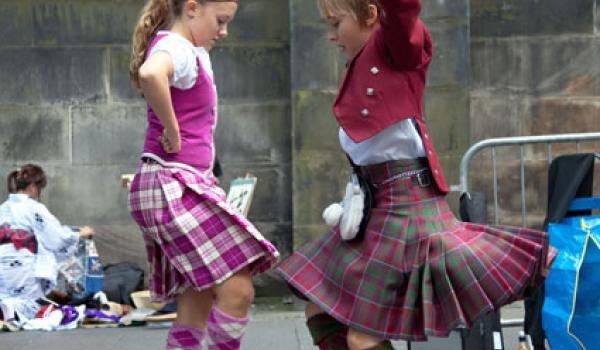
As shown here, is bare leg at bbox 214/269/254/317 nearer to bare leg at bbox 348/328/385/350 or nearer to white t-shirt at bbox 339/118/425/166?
bare leg at bbox 348/328/385/350

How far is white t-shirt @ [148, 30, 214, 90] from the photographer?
4008mm

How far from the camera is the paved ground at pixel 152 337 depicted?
20.9 ft

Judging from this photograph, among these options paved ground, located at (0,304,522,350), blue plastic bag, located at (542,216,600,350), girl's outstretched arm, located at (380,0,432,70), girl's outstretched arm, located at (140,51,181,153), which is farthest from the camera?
paved ground, located at (0,304,522,350)

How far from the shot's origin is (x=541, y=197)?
26.8 ft

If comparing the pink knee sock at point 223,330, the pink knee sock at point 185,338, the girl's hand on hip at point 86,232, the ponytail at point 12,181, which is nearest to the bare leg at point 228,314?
the pink knee sock at point 223,330

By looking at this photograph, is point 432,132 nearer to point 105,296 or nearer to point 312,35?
point 312,35

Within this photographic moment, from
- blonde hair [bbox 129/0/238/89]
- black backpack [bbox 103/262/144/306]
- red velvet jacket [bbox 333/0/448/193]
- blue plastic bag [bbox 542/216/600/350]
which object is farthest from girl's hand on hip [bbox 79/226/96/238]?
red velvet jacket [bbox 333/0/448/193]

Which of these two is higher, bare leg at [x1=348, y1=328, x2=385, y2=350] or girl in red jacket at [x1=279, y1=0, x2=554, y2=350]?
girl in red jacket at [x1=279, y1=0, x2=554, y2=350]

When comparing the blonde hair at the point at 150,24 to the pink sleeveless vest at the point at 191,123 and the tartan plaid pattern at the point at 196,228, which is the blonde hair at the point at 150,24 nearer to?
the pink sleeveless vest at the point at 191,123

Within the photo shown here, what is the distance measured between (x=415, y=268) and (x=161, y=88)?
1.13 meters

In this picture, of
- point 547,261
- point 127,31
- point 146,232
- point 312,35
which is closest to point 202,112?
point 146,232

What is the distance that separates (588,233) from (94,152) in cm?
470

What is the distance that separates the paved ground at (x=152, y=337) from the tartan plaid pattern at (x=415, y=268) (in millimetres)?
2341

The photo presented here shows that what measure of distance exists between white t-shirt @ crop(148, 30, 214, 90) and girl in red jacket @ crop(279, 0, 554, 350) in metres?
0.61
